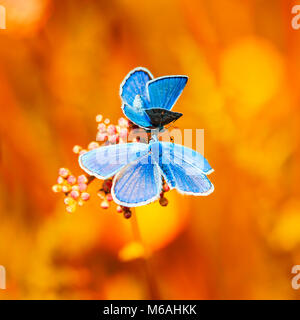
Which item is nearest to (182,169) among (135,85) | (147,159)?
(147,159)

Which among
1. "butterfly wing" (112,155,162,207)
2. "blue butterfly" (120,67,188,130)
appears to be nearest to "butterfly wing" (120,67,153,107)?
"blue butterfly" (120,67,188,130)

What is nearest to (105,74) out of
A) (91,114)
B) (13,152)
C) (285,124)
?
(91,114)

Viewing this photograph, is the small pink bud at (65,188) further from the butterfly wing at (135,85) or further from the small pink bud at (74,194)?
the butterfly wing at (135,85)

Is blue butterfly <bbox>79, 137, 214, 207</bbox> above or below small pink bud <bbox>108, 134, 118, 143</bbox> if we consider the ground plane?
below

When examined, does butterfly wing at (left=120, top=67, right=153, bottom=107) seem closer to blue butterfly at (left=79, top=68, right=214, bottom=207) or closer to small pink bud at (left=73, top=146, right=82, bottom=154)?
blue butterfly at (left=79, top=68, right=214, bottom=207)

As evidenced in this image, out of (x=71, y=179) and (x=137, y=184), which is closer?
(x=137, y=184)

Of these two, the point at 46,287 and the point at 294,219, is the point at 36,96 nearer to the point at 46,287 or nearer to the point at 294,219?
the point at 46,287

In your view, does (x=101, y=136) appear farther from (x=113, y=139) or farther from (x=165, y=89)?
(x=165, y=89)
